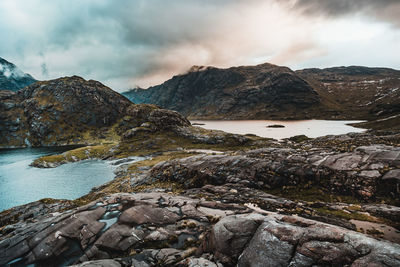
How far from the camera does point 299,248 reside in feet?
31.9

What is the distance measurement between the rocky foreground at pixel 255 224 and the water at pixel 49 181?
3319cm

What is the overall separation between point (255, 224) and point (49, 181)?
90.2 meters

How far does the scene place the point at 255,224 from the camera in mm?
12328

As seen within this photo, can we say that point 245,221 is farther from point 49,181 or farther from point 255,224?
point 49,181

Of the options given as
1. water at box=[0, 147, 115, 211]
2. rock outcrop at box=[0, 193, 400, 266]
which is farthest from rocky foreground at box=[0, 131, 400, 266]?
water at box=[0, 147, 115, 211]

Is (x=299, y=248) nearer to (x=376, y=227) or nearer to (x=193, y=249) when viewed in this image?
(x=193, y=249)

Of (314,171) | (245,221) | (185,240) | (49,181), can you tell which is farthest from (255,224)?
(49,181)

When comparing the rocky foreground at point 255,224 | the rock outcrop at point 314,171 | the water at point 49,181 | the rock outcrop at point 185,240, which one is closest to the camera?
the rock outcrop at point 185,240

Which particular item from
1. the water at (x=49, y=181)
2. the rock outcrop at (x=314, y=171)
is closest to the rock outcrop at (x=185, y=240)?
the rock outcrop at (x=314, y=171)

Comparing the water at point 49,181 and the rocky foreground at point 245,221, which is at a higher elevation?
the rocky foreground at point 245,221

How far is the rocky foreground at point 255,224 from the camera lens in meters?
9.92

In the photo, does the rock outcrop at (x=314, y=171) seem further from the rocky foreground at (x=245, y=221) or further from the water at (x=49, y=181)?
the water at (x=49, y=181)

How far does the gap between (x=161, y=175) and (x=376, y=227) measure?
38146 mm

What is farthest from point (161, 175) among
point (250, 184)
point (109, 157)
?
point (109, 157)
